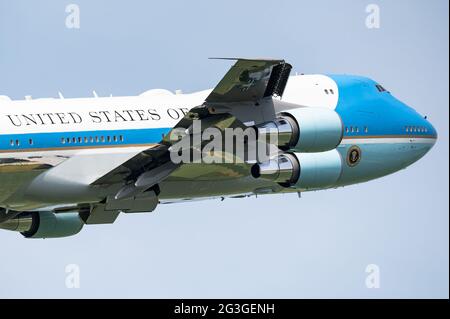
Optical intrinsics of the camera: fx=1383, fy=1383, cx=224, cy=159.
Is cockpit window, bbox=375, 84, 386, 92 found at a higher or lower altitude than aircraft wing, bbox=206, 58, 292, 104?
higher

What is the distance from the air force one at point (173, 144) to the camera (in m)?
50.0

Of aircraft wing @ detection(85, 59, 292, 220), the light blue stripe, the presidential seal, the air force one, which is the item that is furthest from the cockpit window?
the light blue stripe

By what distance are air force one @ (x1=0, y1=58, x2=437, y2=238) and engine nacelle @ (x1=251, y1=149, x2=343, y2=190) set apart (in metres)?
0.05

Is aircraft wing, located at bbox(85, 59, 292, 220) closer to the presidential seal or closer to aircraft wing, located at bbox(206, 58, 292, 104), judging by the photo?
aircraft wing, located at bbox(206, 58, 292, 104)

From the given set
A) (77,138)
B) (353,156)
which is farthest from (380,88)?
(77,138)

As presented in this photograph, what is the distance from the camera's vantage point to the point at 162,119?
175 feet

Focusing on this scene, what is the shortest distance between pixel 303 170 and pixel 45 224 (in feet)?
39.3

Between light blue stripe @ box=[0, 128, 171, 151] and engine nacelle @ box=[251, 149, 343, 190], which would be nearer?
light blue stripe @ box=[0, 128, 171, 151]

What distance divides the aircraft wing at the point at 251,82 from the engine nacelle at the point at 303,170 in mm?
3399

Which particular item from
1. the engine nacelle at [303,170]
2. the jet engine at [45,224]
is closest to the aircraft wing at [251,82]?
the engine nacelle at [303,170]

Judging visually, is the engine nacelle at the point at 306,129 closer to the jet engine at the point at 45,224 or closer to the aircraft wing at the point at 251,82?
the aircraft wing at the point at 251,82

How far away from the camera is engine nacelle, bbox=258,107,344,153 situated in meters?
50.2

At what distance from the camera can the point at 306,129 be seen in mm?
50312

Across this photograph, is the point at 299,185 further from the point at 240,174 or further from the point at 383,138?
the point at 383,138
